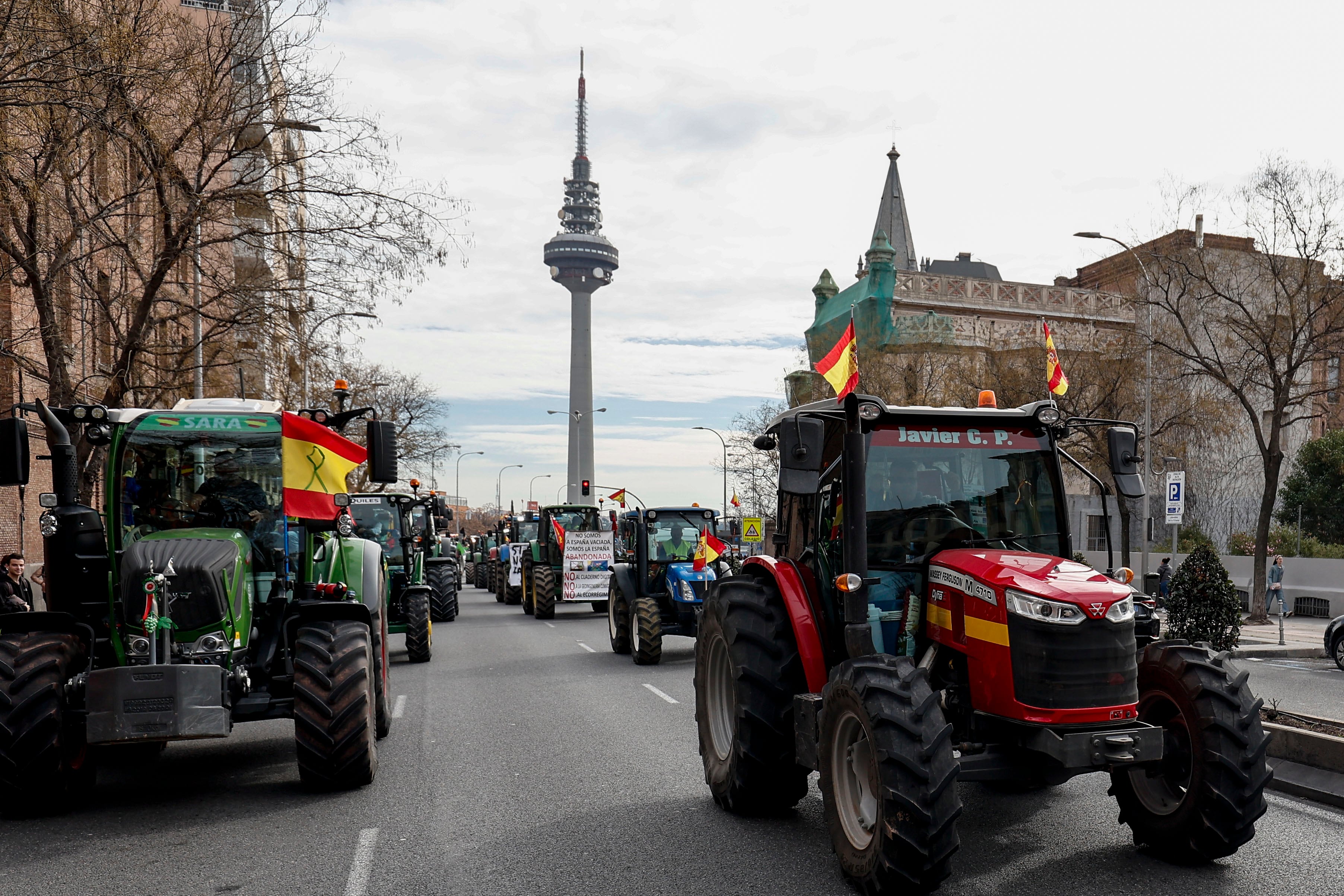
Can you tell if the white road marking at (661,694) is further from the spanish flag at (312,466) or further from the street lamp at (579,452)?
the street lamp at (579,452)

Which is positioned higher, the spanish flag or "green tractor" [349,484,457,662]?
the spanish flag

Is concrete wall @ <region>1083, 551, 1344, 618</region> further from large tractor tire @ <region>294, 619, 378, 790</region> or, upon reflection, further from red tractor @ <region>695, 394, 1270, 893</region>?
large tractor tire @ <region>294, 619, 378, 790</region>

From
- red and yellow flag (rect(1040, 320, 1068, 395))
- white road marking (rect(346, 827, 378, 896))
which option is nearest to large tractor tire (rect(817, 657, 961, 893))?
white road marking (rect(346, 827, 378, 896))

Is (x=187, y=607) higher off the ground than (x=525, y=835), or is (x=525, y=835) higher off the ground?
(x=187, y=607)

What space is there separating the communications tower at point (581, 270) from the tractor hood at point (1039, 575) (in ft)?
383

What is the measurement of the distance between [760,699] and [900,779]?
1.77 meters

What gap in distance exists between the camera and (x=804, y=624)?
22.3ft

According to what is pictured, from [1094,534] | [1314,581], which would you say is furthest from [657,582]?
[1094,534]

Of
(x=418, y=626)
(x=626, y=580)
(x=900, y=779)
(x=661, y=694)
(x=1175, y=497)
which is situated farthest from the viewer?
(x=1175, y=497)

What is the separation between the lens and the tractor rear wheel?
17562 mm

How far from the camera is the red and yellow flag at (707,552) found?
16.6 metres

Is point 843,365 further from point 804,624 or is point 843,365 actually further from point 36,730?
point 36,730

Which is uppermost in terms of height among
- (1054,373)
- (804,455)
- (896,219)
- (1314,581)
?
(896,219)

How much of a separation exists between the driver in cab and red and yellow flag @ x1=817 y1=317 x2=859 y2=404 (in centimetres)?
1218
